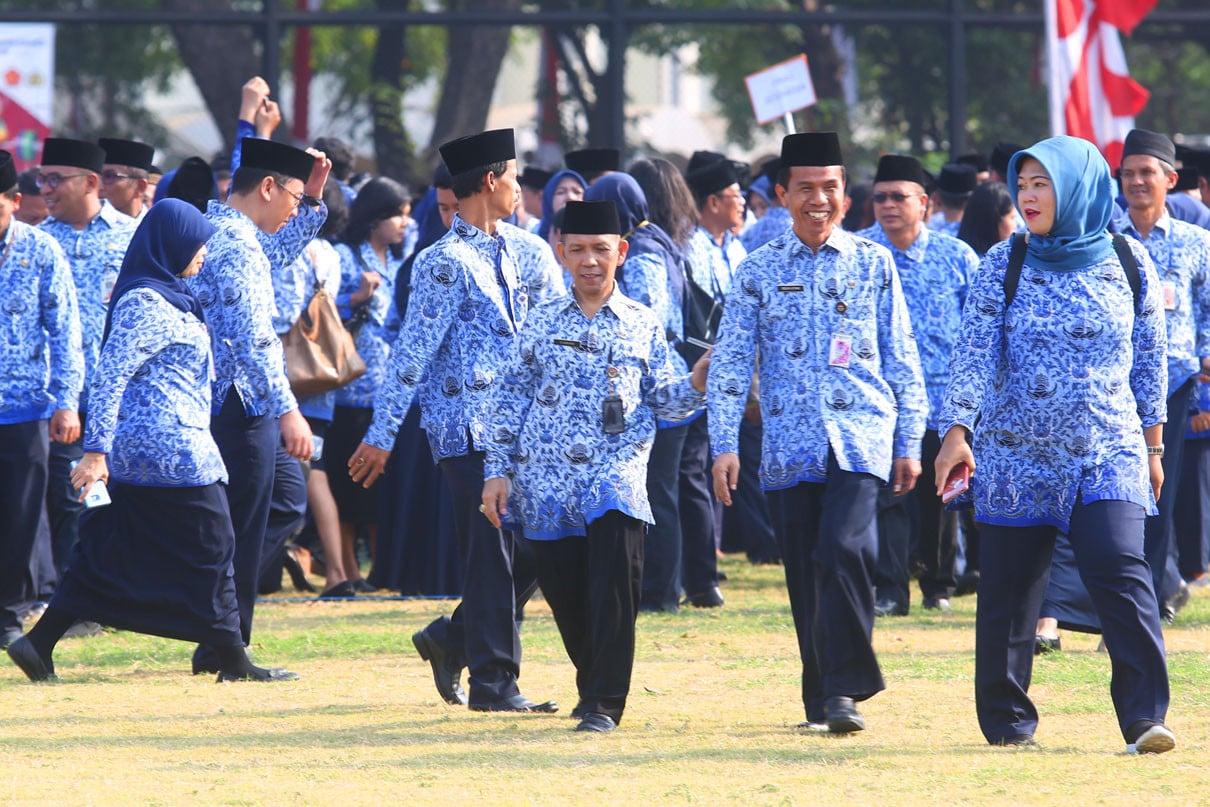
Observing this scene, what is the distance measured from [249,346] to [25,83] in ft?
23.7

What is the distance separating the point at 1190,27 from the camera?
16.5 metres

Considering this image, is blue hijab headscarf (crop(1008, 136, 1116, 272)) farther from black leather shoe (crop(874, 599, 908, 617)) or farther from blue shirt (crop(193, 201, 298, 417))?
black leather shoe (crop(874, 599, 908, 617))

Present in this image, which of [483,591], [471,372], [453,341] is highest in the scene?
[453,341]

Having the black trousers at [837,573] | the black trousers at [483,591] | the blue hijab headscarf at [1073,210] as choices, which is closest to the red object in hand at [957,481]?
the black trousers at [837,573]

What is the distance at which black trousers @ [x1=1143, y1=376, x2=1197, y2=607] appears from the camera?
28.7 feet

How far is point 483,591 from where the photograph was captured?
7.00 m

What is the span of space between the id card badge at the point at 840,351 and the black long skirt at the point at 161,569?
2587 millimetres

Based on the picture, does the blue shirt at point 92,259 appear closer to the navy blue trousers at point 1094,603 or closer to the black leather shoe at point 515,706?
the black leather shoe at point 515,706

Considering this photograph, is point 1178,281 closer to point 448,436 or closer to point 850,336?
point 850,336

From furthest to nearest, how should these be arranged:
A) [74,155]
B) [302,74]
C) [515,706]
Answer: [302,74]
[74,155]
[515,706]

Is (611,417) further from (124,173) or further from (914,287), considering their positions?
(124,173)

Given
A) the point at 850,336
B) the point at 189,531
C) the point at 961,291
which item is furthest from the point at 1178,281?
the point at 189,531

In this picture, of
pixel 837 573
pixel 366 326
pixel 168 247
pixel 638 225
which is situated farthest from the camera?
pixel 366 326

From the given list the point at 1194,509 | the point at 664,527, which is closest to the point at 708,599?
the point at 664,527
